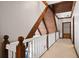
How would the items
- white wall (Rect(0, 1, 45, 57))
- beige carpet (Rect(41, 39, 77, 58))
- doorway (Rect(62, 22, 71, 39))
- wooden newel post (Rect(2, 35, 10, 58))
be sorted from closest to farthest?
wooden newel post (Rect(2, 35, 10, 58))
white wall (Rect(0, 1, 45, 57))
beige carpet (Rect(41, 39, 77, 58))
doorway (Rect(62, 22, 71, 39))

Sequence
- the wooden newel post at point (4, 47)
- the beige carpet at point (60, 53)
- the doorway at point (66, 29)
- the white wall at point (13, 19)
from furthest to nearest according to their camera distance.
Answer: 1. the doorway at point (66, 29)
2. the beige carpet at point (60, 53)
3. the white wall at point (13, 19)
4. the wooden newel post at point (4, 47)

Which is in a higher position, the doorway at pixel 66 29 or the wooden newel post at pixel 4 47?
the wooden newel post at pixel 4 47

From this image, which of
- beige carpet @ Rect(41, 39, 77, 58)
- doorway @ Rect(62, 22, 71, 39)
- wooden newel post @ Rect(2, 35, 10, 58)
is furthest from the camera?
doorway @ Rect(62, 22, 71, 39)

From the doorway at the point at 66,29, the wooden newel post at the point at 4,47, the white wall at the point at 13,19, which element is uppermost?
the white wall at the point at 13,19

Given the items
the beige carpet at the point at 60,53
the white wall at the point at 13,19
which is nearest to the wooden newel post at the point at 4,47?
the white wall at the point at 13,19

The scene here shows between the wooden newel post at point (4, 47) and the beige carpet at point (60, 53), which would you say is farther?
the beige carpet at point (60, 53)

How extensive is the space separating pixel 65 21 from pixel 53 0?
26.4ft

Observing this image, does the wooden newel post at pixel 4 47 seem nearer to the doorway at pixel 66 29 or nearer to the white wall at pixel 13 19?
the white wall at pixel 13 19

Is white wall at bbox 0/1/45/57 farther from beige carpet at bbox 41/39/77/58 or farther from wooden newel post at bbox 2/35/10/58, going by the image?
beige carpet at bbox 41/39/77/58

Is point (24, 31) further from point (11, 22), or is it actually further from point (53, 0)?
point (53, 0)

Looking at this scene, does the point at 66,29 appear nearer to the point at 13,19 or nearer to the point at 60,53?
the point at 60,53

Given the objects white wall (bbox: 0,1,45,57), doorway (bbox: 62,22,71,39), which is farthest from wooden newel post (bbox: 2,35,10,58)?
doorway (bbox: 62,22,71,39)

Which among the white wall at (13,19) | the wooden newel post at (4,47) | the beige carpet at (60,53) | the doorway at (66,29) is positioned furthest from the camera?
the doorway at (66,29)

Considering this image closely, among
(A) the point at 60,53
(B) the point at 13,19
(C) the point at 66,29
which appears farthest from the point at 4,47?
(C) the point at 66,29
